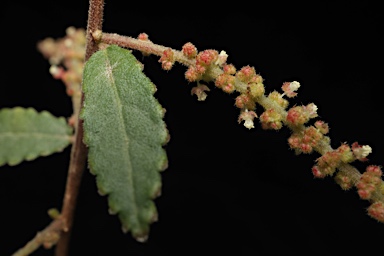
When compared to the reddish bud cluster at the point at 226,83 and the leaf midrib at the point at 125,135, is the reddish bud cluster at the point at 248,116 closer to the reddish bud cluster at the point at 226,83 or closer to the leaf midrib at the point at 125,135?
the reddish bud cluster at the point at 226,83

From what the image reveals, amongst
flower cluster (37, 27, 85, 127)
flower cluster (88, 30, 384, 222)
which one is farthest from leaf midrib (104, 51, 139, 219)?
flower cluster (37, 27, 85, 127)

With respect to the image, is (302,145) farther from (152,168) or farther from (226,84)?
(152,168)

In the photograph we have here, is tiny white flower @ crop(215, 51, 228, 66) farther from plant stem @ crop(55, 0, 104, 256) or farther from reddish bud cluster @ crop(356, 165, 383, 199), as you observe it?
reddish bud cluster @ crop(356, 165, 383, 199)

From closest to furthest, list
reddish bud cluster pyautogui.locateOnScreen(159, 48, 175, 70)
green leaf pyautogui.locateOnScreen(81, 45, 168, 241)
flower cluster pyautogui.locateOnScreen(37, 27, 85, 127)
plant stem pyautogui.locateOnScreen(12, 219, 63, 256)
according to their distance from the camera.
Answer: green leaf pyautogui.locateOnScreen(81, 45, 168, 241) < reddish bud cluster pyautogui.locateOnScreen(159, 48, 175, 70) < plant stem pyautogui.locateOnScreen(12, 219, 63, 256) < flower cluster pyautogui.locateOnScreen(37, 27, 85, 127)

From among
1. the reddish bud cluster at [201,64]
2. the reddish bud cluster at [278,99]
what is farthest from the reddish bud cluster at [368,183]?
the reddish bud cluster at [201,64]

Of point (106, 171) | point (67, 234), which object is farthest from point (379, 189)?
point (67, 234)

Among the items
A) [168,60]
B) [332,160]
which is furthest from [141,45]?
[332,160]
